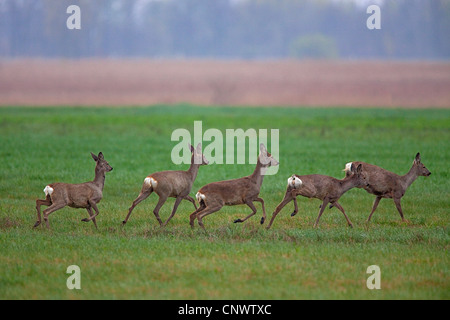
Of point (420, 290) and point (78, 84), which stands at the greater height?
point (78, 84)

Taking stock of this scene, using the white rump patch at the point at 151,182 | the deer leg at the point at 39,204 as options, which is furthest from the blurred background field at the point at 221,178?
the white rump patch at the point at 151,182

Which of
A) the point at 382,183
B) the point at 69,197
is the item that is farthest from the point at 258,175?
the point at 69,197

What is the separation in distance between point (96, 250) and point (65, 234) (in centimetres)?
143

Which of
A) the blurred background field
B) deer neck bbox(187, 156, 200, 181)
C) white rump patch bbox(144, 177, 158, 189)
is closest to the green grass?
the blurred background field

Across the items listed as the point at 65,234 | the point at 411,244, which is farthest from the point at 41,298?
the point at 411,244

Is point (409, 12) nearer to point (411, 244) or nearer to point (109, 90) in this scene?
point (109, 90)

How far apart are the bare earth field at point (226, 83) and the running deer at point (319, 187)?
50.6 m

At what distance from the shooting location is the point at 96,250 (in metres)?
11.6

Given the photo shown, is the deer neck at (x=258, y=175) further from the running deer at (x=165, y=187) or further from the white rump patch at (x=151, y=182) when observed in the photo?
the white rump patch at (x=151, y=182)

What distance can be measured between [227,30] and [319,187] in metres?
105

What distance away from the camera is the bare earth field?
69312 millimetres
